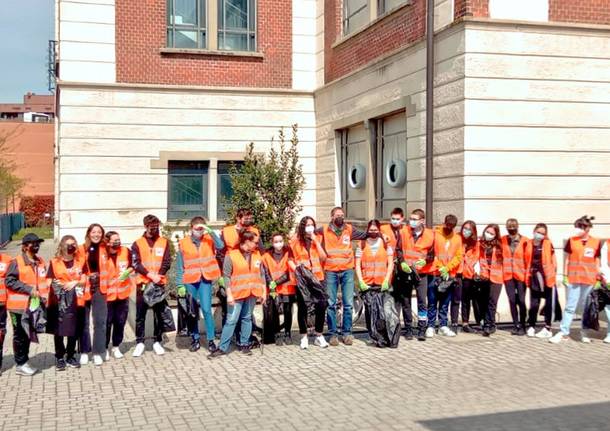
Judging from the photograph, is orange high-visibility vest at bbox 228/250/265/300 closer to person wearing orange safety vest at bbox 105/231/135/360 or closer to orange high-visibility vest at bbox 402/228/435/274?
person wearing orange safety vest at bbox 105/231/135/360

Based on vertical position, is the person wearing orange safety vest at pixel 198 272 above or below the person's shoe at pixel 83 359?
above

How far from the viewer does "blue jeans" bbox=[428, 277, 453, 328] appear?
423 inches

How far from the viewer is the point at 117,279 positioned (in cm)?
938

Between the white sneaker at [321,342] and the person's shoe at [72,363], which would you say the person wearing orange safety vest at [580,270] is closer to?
the white sneaker at [321,342]

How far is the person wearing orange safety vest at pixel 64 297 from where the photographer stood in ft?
28.8

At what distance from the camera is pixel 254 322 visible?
34.7 feet

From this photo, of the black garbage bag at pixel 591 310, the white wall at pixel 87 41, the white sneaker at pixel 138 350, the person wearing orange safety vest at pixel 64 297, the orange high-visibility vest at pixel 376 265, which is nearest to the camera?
the person wearing orange safety vest at pixel 64 297

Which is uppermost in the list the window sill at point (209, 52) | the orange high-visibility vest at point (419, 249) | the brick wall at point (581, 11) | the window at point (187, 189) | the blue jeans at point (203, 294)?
the window sill at point (209, 52)

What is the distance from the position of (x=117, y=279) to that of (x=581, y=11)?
9467 mm

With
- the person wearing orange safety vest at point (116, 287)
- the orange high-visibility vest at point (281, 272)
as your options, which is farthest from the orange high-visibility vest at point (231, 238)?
the person wearing orange safety vest at point (116, 287)

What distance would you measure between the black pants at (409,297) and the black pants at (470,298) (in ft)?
2.44

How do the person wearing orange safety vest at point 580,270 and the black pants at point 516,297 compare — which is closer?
the person wearing orange safety vest at point 580,270

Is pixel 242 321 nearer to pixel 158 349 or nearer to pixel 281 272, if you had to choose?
pixel 281 272

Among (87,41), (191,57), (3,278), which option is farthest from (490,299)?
(87,41)
